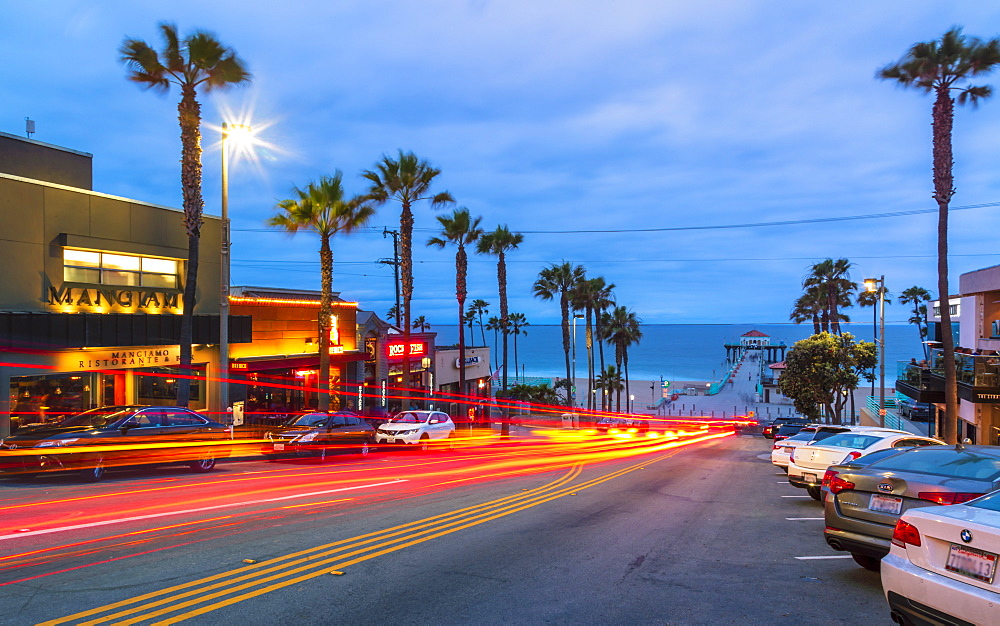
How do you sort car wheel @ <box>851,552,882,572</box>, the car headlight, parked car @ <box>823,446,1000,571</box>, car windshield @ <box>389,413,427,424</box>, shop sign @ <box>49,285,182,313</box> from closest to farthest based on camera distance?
parked car @ <box>823,446,1000,571</box> < car wheel @ <box>851,552,882,572</box> < the car headlight < shop sign @ <box>49,285,182,313</box> < car windshield @ <box>389,413,427,424</box>

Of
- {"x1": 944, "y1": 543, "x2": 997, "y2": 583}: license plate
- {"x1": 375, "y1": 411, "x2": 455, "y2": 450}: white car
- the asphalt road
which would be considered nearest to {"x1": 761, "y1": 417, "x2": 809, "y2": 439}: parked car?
{"x1": 375, "y1": 411, "x2": 455, "y2": 450}: white car

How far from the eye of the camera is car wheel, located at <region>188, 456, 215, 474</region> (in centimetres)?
1669

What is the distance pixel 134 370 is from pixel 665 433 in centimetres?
3486

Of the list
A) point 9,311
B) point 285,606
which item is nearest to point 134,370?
point 9,311

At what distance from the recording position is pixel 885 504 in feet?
21.6

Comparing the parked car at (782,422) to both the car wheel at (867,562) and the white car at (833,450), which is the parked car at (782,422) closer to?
the white car at (833,450)

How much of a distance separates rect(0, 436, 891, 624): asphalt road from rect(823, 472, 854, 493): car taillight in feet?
3.25

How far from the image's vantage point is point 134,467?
15562mm

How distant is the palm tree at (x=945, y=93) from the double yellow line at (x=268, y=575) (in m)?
19.1

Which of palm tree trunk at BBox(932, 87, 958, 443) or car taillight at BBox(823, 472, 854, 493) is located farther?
palm tree trunk at BBox(932, 87, 958, 443)

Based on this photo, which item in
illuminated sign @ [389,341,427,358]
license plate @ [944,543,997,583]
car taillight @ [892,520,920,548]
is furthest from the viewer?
illuminated sign @ [389,341,427,358]

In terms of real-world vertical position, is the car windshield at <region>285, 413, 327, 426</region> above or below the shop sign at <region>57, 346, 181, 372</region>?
below

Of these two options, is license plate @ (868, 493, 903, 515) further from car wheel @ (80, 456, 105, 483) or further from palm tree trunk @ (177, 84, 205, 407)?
palm tree trunk @ (177, 84, 205, 407)

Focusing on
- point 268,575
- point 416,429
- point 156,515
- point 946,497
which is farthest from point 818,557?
point 416,429
